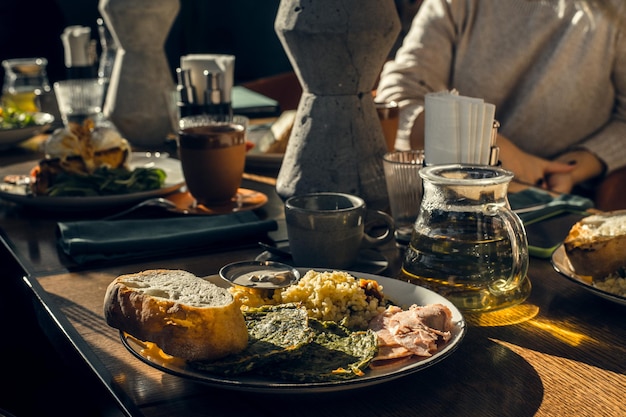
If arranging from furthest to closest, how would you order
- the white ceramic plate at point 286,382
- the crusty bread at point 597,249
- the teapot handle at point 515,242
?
the crusty bread at point 597,249, the teapot handle at point 515,242, the white ceramic plate at point 286,382

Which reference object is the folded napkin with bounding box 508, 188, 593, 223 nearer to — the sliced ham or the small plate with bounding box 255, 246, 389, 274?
the small plate with bounding box 255, 246, 389, 274

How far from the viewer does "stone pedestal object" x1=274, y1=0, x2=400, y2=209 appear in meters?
1.21

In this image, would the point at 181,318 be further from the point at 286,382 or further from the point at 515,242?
the point at 515,242

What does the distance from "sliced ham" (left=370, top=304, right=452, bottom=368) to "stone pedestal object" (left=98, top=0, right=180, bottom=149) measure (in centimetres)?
129

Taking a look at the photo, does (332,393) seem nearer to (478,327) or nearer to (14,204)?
(478,327)

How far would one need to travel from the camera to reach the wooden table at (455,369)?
27.5 inches

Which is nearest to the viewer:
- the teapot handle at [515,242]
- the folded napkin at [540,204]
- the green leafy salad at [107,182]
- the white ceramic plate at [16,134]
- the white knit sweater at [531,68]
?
the teapot handle at [515,242]

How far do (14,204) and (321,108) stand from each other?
64 centimetres

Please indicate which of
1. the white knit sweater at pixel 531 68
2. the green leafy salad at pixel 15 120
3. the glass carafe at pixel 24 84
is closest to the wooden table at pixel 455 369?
the green leafy salad at pixel 15 120

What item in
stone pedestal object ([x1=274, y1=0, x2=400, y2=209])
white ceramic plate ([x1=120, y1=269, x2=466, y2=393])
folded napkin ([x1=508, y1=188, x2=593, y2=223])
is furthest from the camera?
folded napkin ([x1=508, y1=188, x2=593, y2=223])

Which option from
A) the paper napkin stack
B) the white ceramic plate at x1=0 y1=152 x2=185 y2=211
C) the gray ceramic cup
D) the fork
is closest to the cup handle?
the gray ceramic cup

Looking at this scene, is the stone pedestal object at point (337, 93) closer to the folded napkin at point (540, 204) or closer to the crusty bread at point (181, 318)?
the folded napkin at point (540, 204)

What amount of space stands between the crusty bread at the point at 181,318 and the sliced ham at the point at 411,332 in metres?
0.14

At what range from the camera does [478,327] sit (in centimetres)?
88
